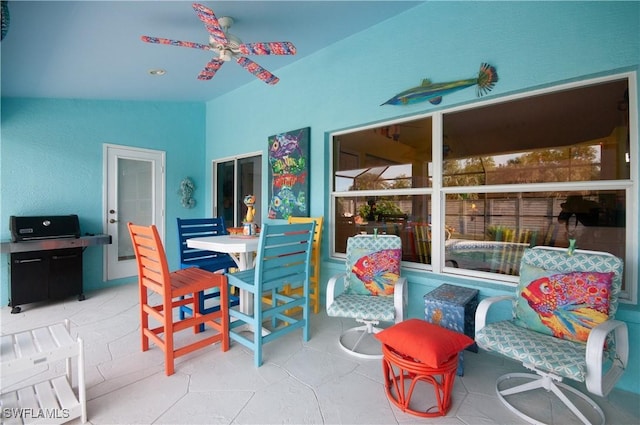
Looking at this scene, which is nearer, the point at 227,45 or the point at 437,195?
the point at 227,45

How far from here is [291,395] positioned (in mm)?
1769

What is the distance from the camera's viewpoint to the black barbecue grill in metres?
3.15

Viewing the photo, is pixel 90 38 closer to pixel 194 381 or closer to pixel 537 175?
pixel 194 381

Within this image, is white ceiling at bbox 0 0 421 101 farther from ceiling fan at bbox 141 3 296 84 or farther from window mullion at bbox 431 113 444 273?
window mullion at bbox 431 113 444 273

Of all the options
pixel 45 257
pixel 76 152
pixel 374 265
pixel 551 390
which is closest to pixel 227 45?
pixel 374 265

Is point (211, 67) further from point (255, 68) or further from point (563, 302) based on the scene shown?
point (563, 302)

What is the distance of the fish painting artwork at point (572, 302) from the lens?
1.67 m

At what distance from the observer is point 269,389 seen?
5.98 feet

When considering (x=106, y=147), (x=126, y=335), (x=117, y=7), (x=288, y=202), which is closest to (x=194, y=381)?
(x=126, y=335)

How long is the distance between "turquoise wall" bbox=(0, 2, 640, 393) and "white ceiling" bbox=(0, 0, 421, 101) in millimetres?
267

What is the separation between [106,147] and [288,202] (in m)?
2.76

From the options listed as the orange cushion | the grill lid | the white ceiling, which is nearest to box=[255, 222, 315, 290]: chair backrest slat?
the orange cushion

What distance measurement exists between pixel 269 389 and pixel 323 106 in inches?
115

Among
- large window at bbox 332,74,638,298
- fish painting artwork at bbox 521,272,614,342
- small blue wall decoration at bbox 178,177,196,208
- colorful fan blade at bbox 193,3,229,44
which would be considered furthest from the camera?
small blue wall decoration at bbox 178,177,196,208
